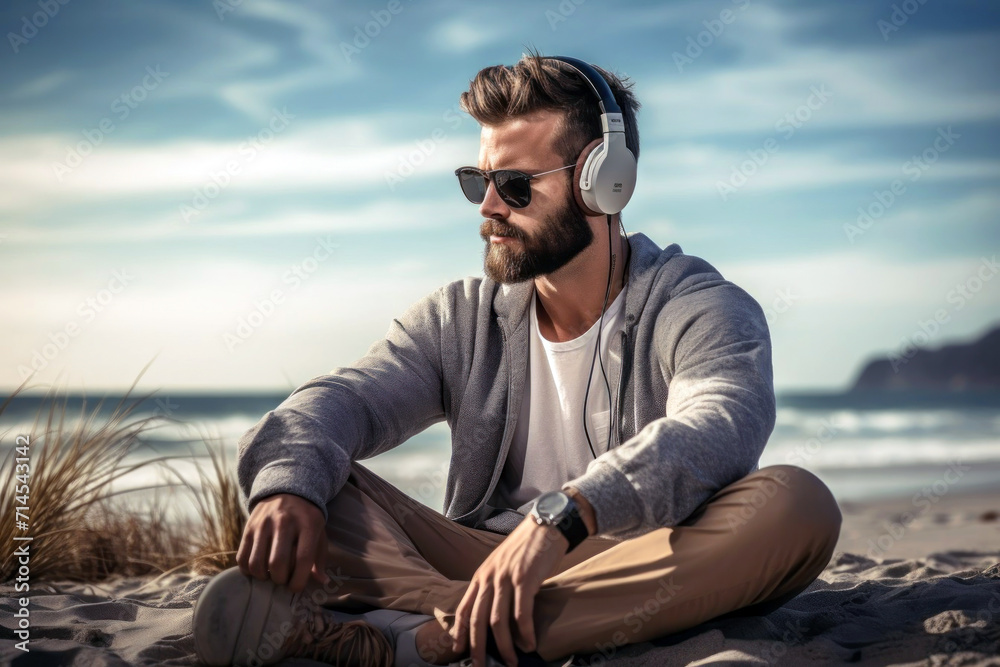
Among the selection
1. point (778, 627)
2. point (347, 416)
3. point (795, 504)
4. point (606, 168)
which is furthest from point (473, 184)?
point (778, 627)

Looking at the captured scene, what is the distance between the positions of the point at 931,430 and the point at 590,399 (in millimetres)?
18072

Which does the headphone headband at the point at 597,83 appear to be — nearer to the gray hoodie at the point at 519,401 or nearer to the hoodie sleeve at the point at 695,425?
the gray hoodie at the point at 519,401

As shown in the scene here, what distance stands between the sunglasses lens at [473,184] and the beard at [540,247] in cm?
→ 11

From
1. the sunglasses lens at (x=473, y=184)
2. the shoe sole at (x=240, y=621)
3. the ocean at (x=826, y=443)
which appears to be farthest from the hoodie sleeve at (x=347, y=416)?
the ocean at (x=826, y=443)

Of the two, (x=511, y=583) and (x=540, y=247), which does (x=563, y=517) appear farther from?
(x=540, y=247)

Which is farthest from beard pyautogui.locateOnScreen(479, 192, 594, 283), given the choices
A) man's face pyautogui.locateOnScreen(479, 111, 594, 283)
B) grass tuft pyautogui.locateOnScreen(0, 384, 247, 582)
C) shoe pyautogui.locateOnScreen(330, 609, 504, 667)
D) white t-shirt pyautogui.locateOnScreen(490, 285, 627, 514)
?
grass tuft pyautogui.locateOnScreen(0, 384, 247, 582)

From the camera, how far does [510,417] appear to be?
2598mm

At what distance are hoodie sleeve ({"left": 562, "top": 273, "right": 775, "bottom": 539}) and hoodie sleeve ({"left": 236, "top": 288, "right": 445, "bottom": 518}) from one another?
2.09 feet

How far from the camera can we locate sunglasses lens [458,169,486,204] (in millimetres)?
2718

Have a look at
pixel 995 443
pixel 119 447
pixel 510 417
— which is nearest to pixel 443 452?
pixel 995 443

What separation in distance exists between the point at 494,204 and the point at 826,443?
46.7 ft

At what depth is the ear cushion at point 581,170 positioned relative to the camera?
103 inches

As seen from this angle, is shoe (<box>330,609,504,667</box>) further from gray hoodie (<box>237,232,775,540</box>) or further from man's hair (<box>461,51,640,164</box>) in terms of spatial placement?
man's hair (<box>461,51,640,164</box>)

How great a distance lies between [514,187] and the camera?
2623 mm
